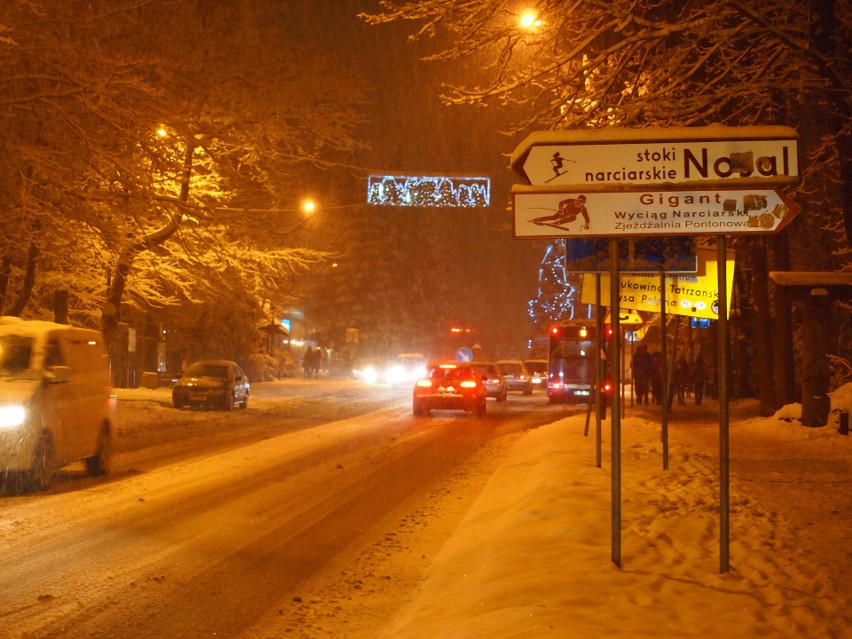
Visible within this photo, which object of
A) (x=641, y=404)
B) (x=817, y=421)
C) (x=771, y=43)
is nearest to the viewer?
(x=771, y=43)

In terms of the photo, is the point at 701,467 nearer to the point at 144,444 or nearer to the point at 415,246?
the point at 144,444

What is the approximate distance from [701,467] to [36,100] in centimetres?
1149

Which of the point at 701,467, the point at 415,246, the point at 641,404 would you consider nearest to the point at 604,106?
the point at 701,467

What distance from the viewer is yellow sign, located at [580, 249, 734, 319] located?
13391 millimetres

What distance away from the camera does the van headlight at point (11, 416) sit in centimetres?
1119

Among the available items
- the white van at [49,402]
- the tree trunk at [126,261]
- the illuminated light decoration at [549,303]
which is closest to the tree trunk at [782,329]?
the tree trunk at [126,261]

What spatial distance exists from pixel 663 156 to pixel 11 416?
856 cm

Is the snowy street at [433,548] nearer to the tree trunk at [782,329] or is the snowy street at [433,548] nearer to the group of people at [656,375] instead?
the tree trunk at [782,329]

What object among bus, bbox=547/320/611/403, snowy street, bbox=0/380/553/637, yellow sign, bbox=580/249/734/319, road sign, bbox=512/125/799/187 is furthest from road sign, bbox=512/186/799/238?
bus, bbox=547/320/611/403

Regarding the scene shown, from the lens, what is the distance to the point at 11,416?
11.2 metres

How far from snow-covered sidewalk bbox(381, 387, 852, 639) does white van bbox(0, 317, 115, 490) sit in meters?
5.52

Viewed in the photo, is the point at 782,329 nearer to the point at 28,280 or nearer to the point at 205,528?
the point at 205,528

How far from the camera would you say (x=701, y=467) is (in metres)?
12.8

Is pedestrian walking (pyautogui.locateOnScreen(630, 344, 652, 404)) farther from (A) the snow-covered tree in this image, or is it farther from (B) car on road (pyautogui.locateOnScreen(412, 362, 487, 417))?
(A) the snow-covered tree
